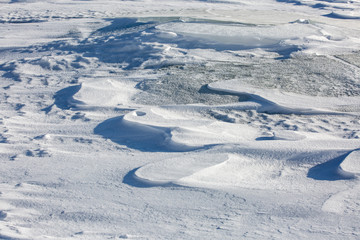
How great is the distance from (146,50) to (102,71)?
0.56 m

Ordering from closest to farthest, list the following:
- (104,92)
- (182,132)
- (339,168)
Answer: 1. (339,168)
2. (182,132)
3. (104,92)

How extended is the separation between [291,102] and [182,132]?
851mm

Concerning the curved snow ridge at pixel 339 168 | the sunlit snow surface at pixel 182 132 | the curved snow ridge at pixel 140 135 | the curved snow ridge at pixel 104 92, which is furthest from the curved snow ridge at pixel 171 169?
the curved snow ridge at pixel 104 92

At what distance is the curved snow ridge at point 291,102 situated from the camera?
95.4 inches

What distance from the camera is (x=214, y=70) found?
3.11m

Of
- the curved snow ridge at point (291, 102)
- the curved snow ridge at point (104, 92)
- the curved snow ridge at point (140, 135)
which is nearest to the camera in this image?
the curved snow ridge at point (140, 135)

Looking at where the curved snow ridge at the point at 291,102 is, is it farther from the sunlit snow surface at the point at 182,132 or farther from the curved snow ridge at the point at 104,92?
the curved snow ridge at the point at 104,92

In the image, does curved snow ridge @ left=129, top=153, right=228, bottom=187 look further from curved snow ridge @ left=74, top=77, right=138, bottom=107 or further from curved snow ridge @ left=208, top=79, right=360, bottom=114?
curved snow ridge @ left=74, top=77, right=138, bottom=107

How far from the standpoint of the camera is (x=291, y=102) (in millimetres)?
2498

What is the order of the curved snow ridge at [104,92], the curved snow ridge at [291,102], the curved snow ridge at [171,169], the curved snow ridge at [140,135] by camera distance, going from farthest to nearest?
the curved snow ridge at [104,92] < the curved snow ridge at [291,102] < the curved snow ridge at [140,135] < the curved snow ridge at [171,169]

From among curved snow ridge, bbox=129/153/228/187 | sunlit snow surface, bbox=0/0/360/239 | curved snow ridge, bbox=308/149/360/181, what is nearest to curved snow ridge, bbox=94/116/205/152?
sunlit snow surface, bbox=0/0/360/239

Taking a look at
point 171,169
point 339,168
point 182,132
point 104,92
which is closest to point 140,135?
point 182,132

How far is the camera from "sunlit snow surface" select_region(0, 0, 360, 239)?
4.76 ft

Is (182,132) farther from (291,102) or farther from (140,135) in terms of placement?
(291,102)
